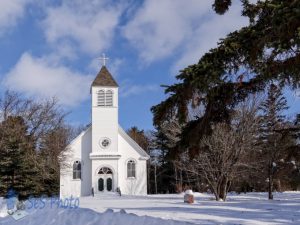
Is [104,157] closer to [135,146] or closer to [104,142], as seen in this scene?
[104,142]

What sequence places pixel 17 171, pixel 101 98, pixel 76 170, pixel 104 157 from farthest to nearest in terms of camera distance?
pixel 101 98, pixel 76 170, pixel 104 157, pixel 17 171

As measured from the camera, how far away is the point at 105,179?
4012 centimetres

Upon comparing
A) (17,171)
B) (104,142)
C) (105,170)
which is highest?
(104,142)

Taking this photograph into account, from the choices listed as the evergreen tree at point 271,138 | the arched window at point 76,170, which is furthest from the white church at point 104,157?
the evergreen tree at point 271,138

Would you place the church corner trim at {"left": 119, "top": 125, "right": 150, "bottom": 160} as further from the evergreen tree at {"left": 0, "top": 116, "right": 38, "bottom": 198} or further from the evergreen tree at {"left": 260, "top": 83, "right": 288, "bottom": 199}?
the evergreen tree at {"left": 0, "top": 116, "right": 38, "bottom": 198}

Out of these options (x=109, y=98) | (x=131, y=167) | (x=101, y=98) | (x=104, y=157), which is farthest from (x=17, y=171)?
(x=109, y=98)

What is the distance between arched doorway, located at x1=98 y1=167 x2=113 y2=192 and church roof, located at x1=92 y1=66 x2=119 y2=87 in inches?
321

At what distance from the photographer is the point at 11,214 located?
15.9 meters

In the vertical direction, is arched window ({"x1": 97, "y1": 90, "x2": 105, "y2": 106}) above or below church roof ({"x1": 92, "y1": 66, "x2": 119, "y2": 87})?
below

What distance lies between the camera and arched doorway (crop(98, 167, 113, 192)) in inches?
1575

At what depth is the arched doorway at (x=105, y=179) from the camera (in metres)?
40.0

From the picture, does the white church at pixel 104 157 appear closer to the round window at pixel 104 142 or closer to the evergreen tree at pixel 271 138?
the round window at pixel 104 142

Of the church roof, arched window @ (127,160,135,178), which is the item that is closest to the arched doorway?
arched window @ (127,160,135,178)

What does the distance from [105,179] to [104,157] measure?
202cm
